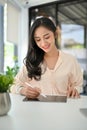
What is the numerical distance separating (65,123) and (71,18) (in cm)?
455

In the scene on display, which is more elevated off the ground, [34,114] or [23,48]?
[23,48]

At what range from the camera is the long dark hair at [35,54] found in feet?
5.90

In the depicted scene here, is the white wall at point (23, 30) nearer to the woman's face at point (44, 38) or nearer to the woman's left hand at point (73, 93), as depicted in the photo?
the woman's face at point (44, 38)

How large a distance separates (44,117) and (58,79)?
77 centimetres

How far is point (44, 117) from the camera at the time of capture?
105 centimetres

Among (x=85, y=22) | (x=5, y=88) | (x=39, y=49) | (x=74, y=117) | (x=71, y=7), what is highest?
(x=71, y=7)

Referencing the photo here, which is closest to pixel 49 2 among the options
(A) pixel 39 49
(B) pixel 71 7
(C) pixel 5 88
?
(B) pixel 71 7

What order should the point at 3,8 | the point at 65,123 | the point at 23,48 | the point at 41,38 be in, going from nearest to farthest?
1. the point at 65,123
2. the point at 41,38
3. the point at 3,8
4. the point at 23,48

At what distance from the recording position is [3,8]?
495 cm

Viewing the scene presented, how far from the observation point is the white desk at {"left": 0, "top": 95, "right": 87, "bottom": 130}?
0.91 metres

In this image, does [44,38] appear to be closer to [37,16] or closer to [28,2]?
[37,16]

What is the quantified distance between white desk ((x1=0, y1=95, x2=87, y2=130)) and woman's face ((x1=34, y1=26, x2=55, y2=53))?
53cm

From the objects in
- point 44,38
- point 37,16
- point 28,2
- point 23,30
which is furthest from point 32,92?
point 23,30

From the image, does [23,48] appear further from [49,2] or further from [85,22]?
[85,22]
